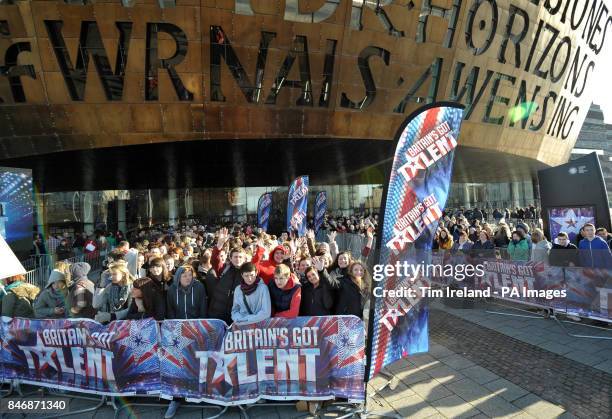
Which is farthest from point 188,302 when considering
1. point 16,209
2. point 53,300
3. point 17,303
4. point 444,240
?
point 16,209

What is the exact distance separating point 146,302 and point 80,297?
1201 mm

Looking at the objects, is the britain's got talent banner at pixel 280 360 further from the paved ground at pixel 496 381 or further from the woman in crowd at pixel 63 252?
the woman in crowd at pixel 63 252

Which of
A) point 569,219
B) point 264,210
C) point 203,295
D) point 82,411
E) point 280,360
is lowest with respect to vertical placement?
point 82,411

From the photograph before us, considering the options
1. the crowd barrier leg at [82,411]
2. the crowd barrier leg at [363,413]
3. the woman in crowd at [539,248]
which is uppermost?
the woman in crowd at [539,248]

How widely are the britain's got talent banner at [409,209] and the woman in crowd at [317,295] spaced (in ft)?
2.46

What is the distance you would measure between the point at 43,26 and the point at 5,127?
537cm

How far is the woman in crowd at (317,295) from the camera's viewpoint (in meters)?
4.84

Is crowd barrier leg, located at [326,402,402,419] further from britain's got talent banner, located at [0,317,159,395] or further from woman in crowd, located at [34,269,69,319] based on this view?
woman in crowd, located at [34,269,69,319]

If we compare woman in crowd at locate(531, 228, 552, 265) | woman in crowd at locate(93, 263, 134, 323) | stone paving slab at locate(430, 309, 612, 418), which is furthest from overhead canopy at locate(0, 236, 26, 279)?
woman in crowd at locate(531, 228, 552, 265)

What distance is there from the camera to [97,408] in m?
4.65

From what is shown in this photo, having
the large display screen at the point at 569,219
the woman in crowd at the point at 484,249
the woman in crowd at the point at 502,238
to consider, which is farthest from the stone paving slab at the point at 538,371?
the large display screen at the point at 569,219

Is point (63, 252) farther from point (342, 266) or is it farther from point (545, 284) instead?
point (545, 284)

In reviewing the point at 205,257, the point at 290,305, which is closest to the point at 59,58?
the point at 205,257

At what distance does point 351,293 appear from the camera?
4816 mm
